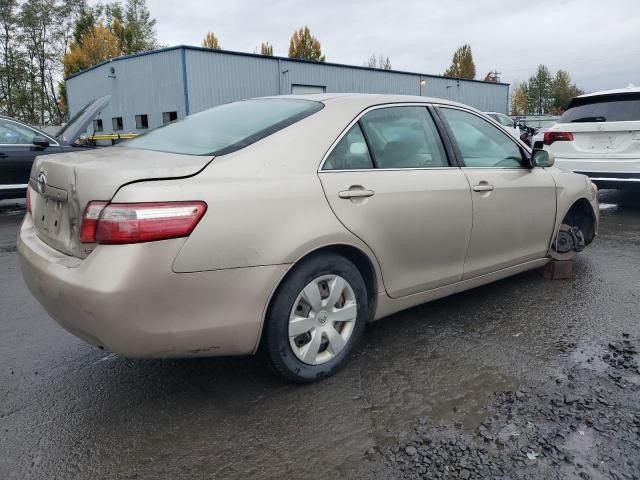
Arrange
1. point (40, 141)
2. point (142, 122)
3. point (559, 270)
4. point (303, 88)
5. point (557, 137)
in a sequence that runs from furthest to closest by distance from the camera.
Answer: point (303, 88) < point (142, 122) < point (40, 141) < point (557, 137) < point (559, 270)

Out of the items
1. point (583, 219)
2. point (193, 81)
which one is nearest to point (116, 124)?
point (193, 81)

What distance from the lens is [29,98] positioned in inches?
1761

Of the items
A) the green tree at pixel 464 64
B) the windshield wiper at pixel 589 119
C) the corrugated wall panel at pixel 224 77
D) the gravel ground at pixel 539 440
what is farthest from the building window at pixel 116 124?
the green tree at pixel 464 64

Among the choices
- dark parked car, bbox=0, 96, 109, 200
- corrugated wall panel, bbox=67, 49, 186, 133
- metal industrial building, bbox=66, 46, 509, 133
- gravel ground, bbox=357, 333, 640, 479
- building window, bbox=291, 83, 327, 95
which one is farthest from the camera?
building window, bbox=291, 83, 327, 95

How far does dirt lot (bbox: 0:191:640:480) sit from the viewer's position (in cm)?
212

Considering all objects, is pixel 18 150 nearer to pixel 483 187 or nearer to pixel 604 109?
pixel 483 187

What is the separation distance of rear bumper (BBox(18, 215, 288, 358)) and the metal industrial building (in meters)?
17.6

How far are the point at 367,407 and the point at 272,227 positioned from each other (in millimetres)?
990

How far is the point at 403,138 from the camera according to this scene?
3232mm

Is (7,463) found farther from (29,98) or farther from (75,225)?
(29,98)

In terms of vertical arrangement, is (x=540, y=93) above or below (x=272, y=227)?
above

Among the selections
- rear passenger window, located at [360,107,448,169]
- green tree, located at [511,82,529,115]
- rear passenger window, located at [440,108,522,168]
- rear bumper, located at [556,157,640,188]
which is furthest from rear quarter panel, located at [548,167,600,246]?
green tree, located at [511,82,529,115]

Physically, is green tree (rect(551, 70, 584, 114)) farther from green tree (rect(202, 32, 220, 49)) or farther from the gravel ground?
the gravel ground

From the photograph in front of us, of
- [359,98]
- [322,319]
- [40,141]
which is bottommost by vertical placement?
[322,319]
